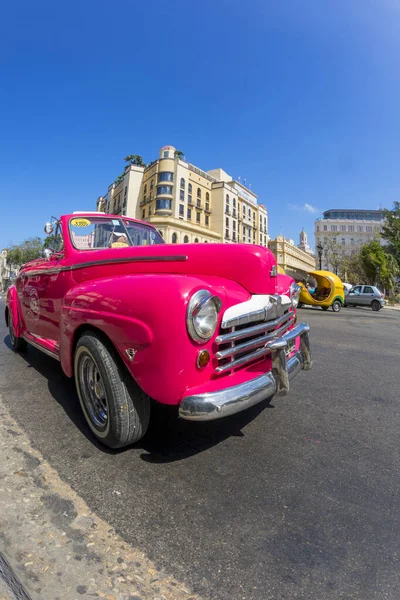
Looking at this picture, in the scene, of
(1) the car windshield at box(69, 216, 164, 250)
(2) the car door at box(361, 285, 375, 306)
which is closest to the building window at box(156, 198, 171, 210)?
(2) the car door at box(361, 285, 375, 306)

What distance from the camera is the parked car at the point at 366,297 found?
21.5 metres

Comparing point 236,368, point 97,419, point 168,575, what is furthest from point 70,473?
point 236,368

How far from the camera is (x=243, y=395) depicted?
187 cm

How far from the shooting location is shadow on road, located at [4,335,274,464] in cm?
221

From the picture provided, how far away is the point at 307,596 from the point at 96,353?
164 cm

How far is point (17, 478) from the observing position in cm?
188

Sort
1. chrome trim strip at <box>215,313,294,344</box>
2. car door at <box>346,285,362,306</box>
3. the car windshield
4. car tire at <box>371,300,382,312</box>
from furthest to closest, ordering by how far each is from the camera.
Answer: car door at <box>346,285,362,306</box>
car tire at <box>371,300,382,312</box>
the car windshield
chrome trim strip at <box>215,313,294,344</box>

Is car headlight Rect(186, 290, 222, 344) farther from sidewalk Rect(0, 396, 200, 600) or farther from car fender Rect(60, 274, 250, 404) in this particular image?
sidewalk Rect(0, 396, 200, 600)

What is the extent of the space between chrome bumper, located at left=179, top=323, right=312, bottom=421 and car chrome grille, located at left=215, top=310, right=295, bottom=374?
0.07 m

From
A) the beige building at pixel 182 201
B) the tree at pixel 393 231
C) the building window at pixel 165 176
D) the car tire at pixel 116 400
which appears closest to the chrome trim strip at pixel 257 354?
the car tire at pixel 116 400

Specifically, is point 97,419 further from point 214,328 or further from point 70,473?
point 214,328

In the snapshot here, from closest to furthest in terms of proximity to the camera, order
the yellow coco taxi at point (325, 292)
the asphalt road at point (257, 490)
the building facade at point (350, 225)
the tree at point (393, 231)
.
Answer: the asphalt road at point (257, 490), the yellow coco taxi at point (325, 292), the tree at point (393, 231), the building facade at point (350, 225)

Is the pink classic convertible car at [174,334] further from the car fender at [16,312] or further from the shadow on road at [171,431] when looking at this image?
the car fender at [16,312]

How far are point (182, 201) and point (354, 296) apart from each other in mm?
38222
